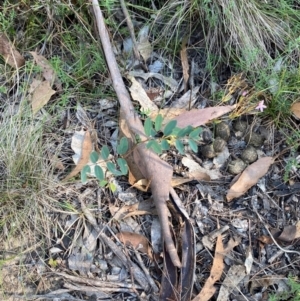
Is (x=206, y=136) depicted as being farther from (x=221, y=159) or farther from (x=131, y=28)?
(x=131, y=28)

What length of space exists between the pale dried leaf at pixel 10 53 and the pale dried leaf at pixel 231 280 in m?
1.23

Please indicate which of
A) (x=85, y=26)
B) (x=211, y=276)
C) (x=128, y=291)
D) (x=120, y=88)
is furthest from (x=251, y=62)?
(x=128, y=291)

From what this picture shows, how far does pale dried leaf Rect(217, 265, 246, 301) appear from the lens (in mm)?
1871

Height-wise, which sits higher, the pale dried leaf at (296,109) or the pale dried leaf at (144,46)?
the pale dried leaf at (144,46)

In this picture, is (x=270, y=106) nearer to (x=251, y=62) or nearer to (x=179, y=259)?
(x=251, y=62)

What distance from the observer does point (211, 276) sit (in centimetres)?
188

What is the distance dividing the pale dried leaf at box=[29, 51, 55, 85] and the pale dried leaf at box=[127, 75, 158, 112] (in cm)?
34

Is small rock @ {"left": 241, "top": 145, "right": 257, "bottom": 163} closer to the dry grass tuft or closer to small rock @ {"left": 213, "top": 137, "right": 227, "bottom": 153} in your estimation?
small rock @ {"left": 213, "top": 137, "right": 227, "bottom": 153}

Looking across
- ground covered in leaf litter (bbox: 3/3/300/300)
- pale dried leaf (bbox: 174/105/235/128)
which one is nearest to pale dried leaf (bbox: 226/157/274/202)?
ground covered in leaf litter (bbox: 3/3/300/300)

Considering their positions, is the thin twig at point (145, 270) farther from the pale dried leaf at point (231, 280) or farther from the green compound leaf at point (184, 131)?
the green compound leaf at point (184, 131)

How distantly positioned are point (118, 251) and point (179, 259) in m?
0.24

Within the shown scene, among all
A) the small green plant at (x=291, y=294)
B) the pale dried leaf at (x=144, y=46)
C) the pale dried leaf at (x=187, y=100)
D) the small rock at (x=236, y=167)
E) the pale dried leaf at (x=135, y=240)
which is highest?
the pale dried leaf at (x=144, y=46)

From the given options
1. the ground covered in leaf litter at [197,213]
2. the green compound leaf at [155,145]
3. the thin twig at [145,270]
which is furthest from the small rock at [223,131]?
the thin twig at [145,270]

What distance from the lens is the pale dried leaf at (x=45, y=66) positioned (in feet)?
7.12
